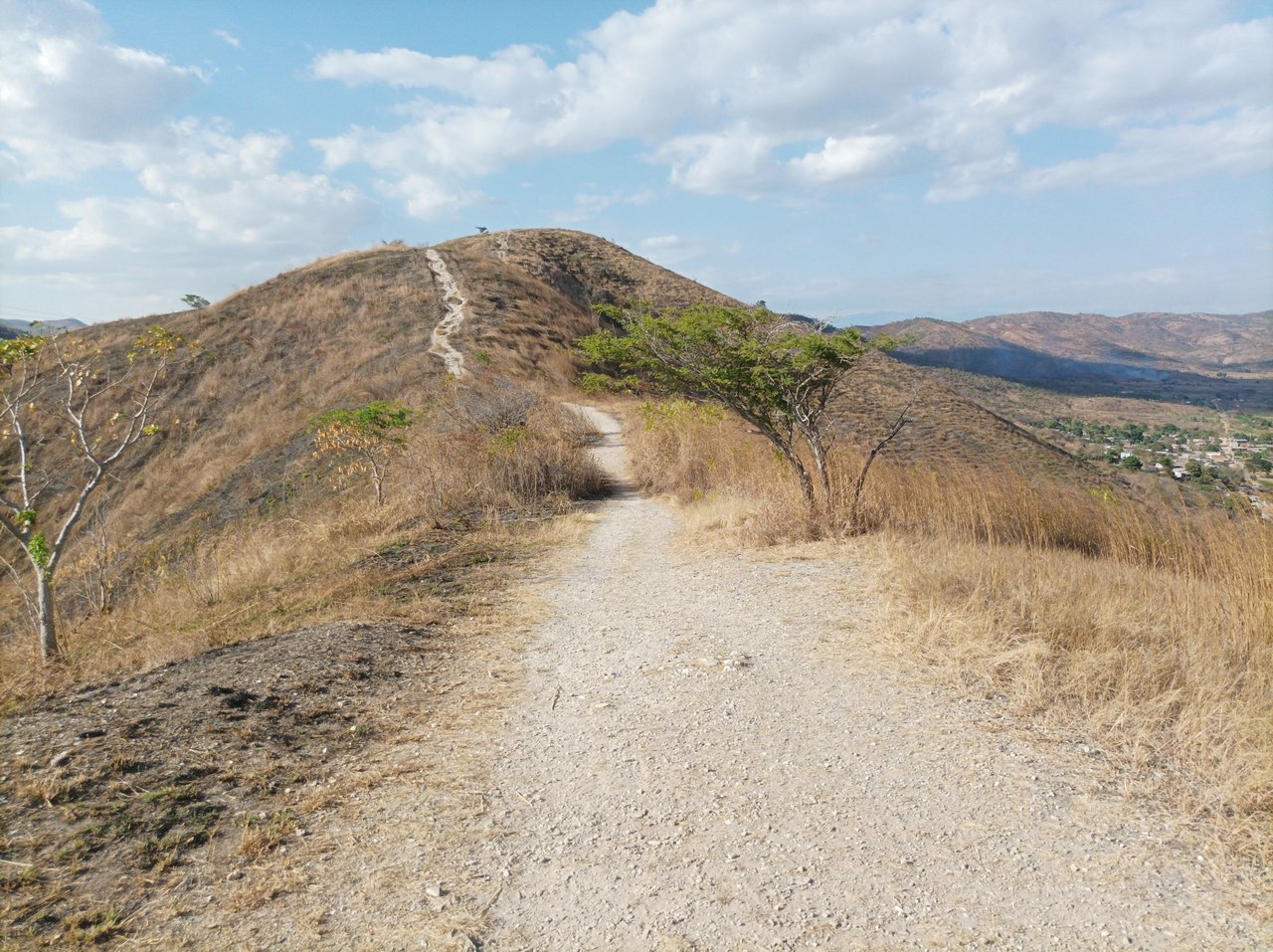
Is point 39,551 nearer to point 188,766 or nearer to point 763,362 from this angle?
point 188,766

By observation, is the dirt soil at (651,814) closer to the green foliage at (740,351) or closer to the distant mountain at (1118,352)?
the green foliage at (740,351)

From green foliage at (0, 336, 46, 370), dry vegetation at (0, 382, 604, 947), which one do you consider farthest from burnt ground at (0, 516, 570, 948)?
green foliage at (0, 336, 46, 370)

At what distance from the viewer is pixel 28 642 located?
20.5 ft

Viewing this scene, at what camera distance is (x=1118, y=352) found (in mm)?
130750

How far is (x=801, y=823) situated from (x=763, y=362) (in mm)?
5798

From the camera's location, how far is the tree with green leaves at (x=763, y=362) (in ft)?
25.6

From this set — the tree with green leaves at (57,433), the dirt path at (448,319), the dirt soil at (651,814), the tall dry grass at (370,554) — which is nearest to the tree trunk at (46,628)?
the tree with green leaves at (57,433)

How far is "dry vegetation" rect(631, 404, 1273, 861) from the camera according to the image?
3307mm

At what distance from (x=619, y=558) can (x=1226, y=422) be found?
5.56 metres

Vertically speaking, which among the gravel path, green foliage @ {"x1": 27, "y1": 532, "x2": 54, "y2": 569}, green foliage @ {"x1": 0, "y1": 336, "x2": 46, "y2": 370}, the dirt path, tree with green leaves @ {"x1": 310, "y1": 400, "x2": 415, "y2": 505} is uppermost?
the dirt path

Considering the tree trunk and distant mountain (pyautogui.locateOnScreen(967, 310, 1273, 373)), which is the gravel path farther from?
distant mountain (pyautogui.locateOnScreen(967, 310, 1273, 373))

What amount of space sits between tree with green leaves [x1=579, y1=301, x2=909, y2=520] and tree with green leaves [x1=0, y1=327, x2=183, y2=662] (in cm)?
527

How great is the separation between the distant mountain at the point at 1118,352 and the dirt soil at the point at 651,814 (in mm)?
42762

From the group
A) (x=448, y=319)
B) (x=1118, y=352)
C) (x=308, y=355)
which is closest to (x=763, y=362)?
(x=448, y=319)
